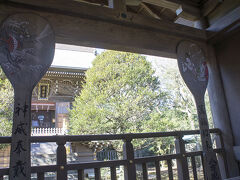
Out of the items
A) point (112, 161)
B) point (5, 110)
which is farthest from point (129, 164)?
point (5, 110)

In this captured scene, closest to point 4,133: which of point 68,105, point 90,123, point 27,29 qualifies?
point 90,123

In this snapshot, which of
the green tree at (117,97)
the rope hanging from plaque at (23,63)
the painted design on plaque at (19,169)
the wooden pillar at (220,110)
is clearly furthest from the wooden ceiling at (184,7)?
the green tree at (117,97)

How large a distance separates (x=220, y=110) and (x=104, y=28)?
1537 mm

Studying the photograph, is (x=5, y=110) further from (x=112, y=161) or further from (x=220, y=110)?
(x=220, y=110)

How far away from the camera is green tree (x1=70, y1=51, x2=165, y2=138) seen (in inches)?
214

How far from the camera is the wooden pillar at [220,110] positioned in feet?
6.57

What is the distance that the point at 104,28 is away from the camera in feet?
5.59

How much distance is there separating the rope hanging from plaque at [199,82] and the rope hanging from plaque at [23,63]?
4.33 feet

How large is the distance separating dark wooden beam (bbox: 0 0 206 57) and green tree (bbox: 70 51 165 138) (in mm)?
3571

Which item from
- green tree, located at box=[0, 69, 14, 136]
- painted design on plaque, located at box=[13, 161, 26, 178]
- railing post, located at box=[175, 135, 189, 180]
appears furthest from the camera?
green tree, located at box=[0, 69, 14, 136]

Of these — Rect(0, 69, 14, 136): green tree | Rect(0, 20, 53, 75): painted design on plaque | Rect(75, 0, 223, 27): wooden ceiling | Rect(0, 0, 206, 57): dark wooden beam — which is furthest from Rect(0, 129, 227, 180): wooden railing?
Rect(0, 69, 14, 136): green tree

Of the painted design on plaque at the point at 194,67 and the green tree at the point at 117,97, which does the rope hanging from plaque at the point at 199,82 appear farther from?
the green tree at the point at 117,97

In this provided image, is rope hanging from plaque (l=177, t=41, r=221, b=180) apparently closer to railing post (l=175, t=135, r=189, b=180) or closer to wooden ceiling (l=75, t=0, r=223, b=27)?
railing post (l=175, t=135, r=189, b=180)

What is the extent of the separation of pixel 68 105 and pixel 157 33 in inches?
298
